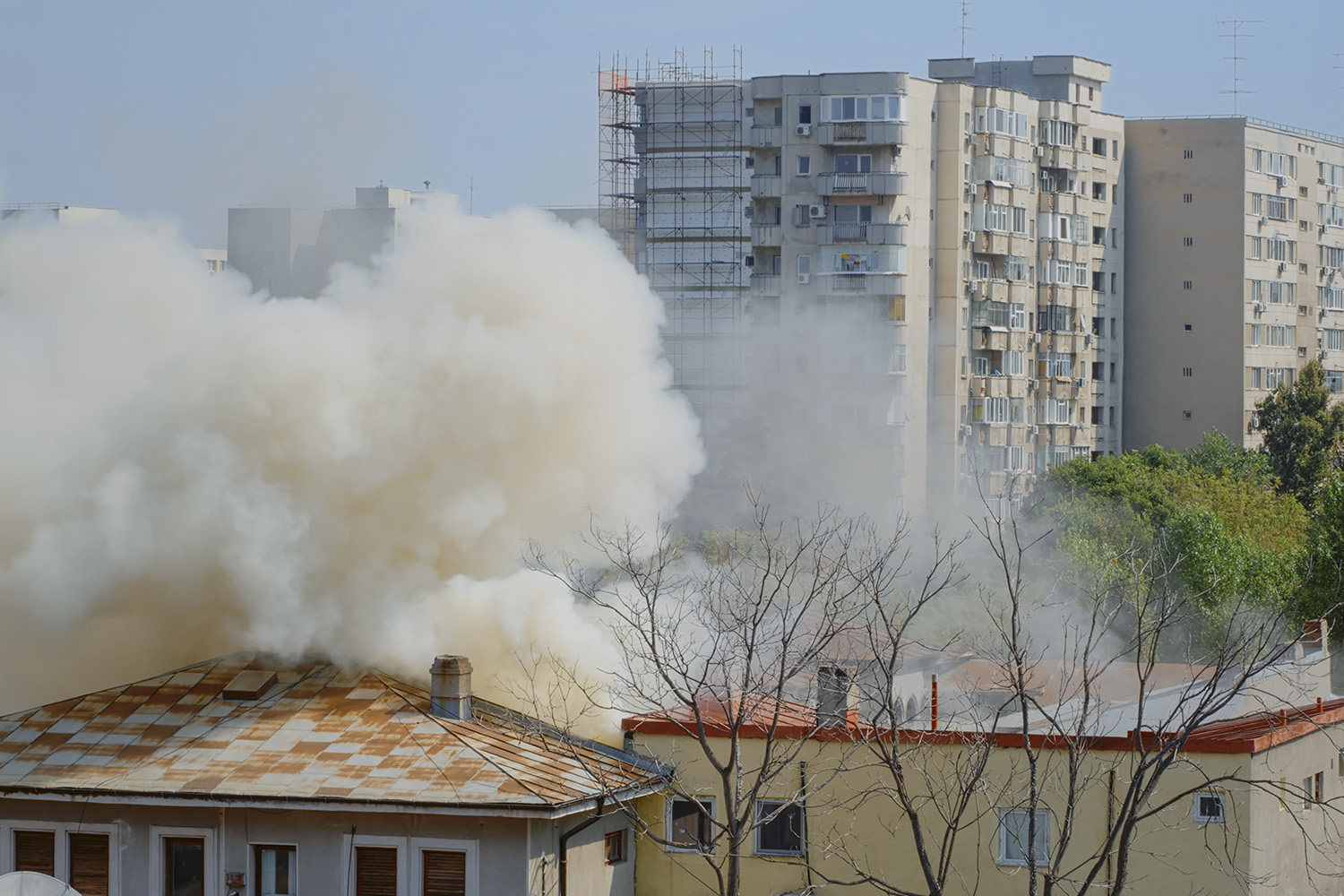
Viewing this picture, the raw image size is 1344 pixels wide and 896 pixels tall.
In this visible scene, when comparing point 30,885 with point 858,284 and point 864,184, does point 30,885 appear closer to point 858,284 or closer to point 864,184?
point 858,284

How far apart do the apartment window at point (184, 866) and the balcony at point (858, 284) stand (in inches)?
1696

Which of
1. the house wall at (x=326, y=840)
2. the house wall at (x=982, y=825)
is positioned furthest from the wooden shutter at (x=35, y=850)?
the house wall at (x=982, y=825)

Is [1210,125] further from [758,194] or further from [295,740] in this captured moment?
[295,740]

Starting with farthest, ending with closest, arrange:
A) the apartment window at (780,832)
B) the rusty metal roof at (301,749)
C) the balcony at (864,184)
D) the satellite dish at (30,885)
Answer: the balcony at (864,184), the apartment window at (780,832), the rusty metal roof at (301,749), the satellite dish at (30,885)

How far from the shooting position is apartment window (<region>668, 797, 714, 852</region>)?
22234mm

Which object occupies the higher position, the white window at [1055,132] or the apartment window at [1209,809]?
the white window at [1055,132]

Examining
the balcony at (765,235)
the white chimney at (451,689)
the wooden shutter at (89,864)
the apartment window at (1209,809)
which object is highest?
the balcony at (765,235)

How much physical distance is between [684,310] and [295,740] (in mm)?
41707

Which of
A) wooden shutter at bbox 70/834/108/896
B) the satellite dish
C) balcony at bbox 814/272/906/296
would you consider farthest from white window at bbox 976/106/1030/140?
the satellite dish

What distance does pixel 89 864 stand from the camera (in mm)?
22078

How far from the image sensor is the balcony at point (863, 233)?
6200cm

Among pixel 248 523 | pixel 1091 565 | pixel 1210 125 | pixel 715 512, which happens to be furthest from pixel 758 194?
pixel 248 523

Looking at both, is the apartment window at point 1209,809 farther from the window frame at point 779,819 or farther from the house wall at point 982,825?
the window frame at point 779,819

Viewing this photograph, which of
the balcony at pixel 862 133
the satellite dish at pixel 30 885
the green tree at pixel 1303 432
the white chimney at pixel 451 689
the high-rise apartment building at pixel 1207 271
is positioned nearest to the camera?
the satellite dish at pixel 30 885
